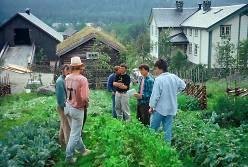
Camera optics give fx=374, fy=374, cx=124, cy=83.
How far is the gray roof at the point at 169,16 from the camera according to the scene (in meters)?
43.2

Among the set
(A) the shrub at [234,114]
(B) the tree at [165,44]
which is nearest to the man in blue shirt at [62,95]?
(A) the shrub at [234,114]

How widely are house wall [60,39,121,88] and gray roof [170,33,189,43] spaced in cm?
1682

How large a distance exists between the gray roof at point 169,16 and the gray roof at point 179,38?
122 centimetres

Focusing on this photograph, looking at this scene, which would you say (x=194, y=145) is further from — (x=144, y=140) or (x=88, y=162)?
(x=88, y=162)

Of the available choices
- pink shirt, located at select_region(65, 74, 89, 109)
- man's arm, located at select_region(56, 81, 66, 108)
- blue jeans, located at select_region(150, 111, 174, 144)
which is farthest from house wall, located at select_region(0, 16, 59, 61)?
pink shirt, located at select_region(65, 74, 89, 109)

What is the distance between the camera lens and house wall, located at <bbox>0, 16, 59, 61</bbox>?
137ft

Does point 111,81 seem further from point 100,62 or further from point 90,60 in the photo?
point 90,60

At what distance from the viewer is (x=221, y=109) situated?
1160 cm

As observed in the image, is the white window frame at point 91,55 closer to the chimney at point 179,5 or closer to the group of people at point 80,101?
the group of people at point 80,101

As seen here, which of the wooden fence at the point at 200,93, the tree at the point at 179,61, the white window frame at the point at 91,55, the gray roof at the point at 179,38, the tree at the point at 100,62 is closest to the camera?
the wooden fence at the point at 200,93

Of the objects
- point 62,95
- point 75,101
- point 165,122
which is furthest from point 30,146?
point 165,122

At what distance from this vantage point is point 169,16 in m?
44.8

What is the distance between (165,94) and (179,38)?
3559 centimetres

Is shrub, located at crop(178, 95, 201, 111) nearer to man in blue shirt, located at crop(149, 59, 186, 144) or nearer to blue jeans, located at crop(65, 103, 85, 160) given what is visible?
man in blue shirt, located at crop(149, 59, 186, 144)
